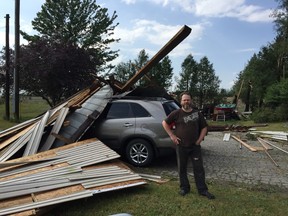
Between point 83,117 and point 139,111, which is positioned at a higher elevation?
point 139,111

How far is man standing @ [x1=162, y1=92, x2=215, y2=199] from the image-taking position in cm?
622

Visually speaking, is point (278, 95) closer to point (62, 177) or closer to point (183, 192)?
point (183, 192)

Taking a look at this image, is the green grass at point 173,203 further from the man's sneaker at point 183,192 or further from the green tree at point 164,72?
the green tree at point 164,72

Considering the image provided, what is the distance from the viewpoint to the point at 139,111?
899 centimetres

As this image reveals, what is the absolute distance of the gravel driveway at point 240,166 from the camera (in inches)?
311

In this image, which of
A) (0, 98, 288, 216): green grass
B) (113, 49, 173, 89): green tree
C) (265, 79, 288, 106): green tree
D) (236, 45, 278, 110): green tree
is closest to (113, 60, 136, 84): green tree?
(113, 49, 173, 89): green tree

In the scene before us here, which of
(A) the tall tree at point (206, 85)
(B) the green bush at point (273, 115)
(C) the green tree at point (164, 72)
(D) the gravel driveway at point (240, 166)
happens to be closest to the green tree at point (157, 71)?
(C) the green tree at point (164, 72)

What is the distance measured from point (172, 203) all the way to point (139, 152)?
119 inches

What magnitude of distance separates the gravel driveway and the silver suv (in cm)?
49

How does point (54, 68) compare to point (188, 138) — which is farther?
point (54, 68)

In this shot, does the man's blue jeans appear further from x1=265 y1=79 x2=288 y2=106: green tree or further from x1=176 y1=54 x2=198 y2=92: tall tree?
x1=176 y1=54 x2=198 y2=92: tall tree

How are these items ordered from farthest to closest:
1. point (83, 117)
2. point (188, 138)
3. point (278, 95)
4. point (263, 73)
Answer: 1. point (263, 73)
2. point (278, 95)
3. point (83, 117)
4. point (188, 138)

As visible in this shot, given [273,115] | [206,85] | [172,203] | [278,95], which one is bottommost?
[172,203]

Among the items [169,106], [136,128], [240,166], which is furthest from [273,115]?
[136,128]
